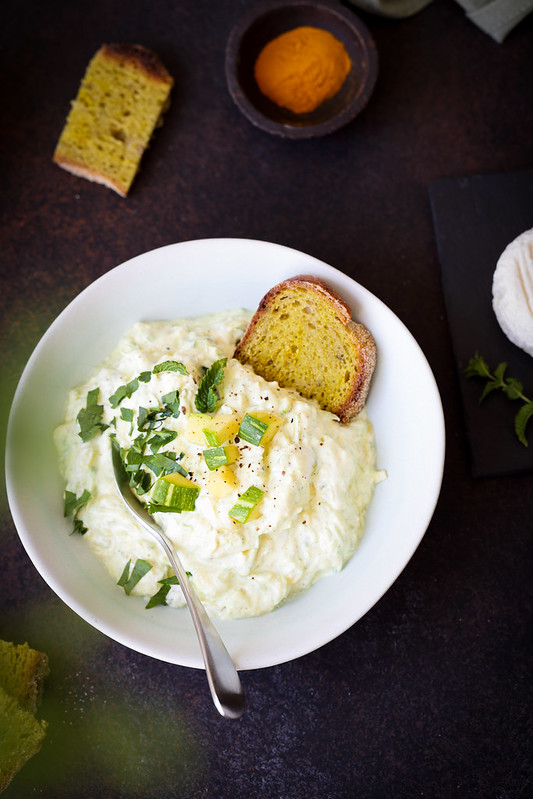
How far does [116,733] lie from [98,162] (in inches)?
90.2

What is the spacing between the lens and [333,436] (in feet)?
7.86

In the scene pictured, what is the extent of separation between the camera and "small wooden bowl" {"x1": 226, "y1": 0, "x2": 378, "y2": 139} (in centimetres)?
287

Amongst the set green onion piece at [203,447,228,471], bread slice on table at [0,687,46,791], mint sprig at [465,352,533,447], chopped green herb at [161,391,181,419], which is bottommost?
bread slice on table at [0,687,46,791]

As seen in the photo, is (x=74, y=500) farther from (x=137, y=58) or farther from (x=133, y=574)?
(x=137, y=58)

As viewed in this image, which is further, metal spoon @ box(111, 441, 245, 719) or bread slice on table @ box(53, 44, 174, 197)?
bread slice on table @ box(53, 44, 174, 197)

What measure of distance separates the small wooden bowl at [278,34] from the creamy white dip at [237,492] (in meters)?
1.07

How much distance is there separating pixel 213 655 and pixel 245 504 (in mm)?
477

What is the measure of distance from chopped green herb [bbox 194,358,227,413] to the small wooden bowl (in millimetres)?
1129

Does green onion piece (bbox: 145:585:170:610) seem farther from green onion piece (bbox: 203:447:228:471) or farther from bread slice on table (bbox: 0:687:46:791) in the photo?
bread slice on table (bbox: 0:687:46:791)

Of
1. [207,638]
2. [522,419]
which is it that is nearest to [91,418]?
[207,638]

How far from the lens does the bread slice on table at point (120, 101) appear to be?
3.00 metres

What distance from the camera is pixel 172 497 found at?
87.4 inches

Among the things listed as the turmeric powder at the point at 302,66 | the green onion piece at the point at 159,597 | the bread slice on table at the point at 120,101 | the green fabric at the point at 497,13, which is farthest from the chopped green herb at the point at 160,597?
the green fabric at the point at 497,13

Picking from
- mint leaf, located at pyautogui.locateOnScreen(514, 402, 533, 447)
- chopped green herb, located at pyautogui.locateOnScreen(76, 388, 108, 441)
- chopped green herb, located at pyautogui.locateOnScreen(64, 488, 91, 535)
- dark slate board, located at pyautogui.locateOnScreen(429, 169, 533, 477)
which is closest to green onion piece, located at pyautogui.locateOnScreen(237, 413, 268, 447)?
chopped green herb, located at pyautogui.locateOnScreen(76, 388, 108, 441)
